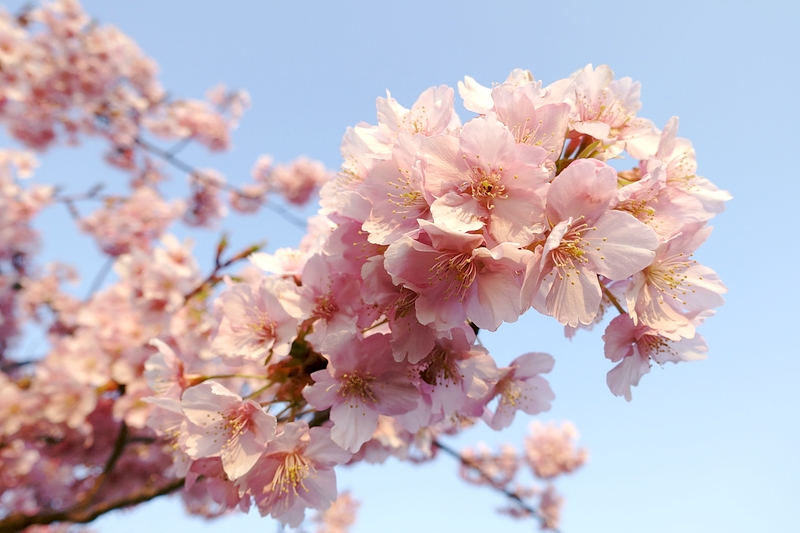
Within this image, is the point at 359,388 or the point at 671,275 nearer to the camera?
the point at 671,275

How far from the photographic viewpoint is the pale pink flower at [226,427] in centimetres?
131

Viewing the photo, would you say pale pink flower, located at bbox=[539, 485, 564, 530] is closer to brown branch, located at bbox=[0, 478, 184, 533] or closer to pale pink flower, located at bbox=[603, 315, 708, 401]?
brown branch, located at bbox=[0, 478, 184, 533]

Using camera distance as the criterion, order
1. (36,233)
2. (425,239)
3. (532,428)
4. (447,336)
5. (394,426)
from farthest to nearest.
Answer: (532,428)
(36,233)
(394,426)
(447,336)
(425,239)

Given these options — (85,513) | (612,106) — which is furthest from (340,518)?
(612,106)

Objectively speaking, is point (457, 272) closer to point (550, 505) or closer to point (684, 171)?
point (684, 171)

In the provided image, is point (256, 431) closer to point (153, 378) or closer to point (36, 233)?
point (153, 378)

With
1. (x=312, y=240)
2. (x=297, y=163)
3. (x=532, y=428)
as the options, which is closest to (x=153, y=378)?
(x=312, y=240)

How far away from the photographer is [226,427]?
1.34 metres

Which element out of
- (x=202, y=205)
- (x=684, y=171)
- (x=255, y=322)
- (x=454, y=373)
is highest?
(x=684, y=171)

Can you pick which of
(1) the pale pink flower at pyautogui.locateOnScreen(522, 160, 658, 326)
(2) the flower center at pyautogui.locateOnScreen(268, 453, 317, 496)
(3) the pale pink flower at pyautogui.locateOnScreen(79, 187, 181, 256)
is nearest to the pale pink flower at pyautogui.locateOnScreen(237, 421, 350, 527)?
(2) the flower center at pyautogui.locateOnScreen(268, 453, 317, 496)

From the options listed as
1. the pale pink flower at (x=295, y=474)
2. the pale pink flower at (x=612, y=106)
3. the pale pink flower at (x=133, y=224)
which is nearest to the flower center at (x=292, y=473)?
the pale pink flower at (x=295, y=474)

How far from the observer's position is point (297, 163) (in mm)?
10016

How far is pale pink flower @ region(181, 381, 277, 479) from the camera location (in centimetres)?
131

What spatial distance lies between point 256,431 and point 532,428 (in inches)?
429
